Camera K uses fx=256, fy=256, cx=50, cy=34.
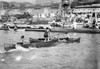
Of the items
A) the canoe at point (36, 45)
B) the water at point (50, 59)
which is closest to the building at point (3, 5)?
the canoe at point (36, 45)

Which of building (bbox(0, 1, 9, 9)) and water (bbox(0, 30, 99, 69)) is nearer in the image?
water (bbox(0, 30, 99, 69))

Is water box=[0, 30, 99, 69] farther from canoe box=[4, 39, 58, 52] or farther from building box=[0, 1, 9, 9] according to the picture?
building box=[0, 1, 9, 9]

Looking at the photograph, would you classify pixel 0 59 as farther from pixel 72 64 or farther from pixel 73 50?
pixel 73 50

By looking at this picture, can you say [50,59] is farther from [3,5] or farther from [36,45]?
[3,5]

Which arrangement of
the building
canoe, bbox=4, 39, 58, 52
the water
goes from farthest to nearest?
1. the building
2. canoe, bbox=4, 39, 58, 52
3. the water

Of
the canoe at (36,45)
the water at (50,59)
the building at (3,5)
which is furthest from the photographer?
the building at (3,5)

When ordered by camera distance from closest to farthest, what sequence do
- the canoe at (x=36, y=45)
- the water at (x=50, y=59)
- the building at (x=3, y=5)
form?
the water at (x=50, y=59) → the canoe at (x=36, y=45) → the building at (x=3, y=5)

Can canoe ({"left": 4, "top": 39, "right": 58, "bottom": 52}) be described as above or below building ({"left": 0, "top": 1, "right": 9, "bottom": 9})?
above

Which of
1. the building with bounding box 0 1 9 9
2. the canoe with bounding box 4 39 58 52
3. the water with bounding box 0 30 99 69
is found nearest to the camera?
the water with bounding box 0 30 99 69

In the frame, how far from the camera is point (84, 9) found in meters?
82.6

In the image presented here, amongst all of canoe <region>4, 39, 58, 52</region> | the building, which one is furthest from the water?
the building

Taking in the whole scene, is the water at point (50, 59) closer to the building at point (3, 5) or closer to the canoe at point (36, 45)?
the canoe at point (36, 45)

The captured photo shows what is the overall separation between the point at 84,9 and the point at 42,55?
63.0 metres

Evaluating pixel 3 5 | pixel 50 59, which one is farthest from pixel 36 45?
pixel 3 5
